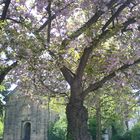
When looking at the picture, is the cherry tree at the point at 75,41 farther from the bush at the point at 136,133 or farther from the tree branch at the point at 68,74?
the bush at the point at 136,133

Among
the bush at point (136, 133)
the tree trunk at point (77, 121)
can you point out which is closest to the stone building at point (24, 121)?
the bush at point (136, 133)

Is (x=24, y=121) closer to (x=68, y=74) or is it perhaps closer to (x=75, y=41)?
(x=68, y=74)

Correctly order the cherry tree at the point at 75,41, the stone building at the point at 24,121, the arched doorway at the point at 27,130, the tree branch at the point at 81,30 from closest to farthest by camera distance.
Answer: the cherry tree at the point at 75,41 < the tree branch at the point at 81,30 < the stone building at the point at 24,121 < the arched doorway at the point at 27,130

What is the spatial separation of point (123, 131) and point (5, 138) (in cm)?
1982

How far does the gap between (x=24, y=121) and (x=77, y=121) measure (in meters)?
46.5

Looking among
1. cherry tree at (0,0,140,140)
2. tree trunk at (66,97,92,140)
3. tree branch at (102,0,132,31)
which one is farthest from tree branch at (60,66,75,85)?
tree branch at (102,0,132,31)

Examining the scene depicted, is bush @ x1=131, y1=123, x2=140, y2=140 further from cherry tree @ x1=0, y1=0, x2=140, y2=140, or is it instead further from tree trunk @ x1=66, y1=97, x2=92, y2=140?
tree trunk @ x1=66, y1=97, x2=92, y2=140

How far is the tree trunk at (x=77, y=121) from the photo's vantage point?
1589 cm

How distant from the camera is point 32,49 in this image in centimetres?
1505

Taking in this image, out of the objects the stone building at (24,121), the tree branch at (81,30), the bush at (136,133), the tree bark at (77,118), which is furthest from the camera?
the stone building at (24,121)

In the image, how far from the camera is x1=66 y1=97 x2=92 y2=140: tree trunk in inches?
626

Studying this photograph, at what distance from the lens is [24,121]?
202 ft

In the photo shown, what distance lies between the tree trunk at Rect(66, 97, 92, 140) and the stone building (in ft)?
138

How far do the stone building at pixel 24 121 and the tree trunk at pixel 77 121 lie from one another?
41916 mm
